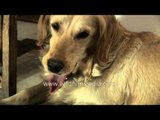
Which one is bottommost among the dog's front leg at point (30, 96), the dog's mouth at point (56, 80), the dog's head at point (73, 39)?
the dog's front leg at point (30, 96)

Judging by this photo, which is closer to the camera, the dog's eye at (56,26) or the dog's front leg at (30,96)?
the dog's eye at (56,26)

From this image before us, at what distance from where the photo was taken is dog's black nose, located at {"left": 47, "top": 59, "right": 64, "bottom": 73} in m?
1.90

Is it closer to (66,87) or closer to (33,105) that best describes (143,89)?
(66,87)

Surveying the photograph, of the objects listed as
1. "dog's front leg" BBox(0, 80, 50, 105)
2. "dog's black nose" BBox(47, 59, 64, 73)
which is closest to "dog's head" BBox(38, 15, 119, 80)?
"dog's black nose" BBox(47, 59, 64, 73)

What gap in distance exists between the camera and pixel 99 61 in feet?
6.40

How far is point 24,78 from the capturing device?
2.00 metres

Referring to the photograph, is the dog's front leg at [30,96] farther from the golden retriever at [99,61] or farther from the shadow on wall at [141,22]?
the shadow on wall at [141,22]

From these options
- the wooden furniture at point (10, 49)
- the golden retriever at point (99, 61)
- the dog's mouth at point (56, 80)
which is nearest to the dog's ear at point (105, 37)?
the golden retriever at point (99, 61)

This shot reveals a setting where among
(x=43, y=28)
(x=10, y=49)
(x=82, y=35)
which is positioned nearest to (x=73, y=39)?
(x=82, y=35)

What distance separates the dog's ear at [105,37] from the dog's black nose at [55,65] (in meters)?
0.16

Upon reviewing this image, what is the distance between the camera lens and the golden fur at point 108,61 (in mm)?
1903
